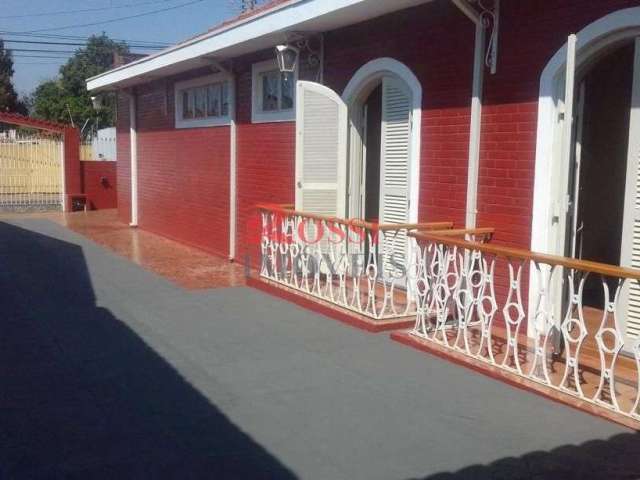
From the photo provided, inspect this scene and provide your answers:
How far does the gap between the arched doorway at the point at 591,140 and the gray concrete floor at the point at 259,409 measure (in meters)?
1.27

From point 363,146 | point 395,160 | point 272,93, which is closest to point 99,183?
point 272,93

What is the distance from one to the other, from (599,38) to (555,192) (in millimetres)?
1127

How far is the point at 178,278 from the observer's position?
8945mm

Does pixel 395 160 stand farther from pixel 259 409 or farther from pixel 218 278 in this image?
pixel 259 409

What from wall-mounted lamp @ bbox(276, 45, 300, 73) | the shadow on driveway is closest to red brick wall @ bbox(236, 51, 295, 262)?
wall-mounted lamp @ bbox(276, 45, 300, 73)

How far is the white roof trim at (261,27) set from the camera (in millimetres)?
6859

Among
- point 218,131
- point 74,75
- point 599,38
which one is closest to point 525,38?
point 599,38

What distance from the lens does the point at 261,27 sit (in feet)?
27.0

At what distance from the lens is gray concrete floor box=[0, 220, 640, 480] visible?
3.62 meters

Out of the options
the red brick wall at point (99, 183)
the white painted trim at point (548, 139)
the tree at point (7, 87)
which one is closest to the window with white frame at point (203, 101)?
the white painted trim at point (548, 139)

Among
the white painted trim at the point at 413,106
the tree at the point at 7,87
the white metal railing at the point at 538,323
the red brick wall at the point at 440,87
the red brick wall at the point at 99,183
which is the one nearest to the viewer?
the white metal railing at the point at 538,323

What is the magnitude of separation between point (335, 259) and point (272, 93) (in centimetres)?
310

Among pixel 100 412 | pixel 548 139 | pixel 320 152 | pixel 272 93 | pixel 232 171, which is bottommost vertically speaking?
pixel 100 412

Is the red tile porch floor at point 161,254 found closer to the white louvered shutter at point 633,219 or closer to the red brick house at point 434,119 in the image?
the red brick house at point 434,119
